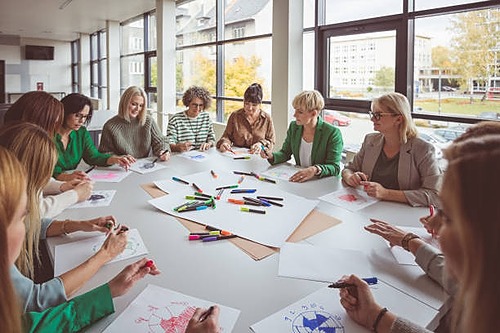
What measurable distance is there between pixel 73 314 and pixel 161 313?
20 centimetres

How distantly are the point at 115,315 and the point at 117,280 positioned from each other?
11cm

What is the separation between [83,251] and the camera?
51.4 inches

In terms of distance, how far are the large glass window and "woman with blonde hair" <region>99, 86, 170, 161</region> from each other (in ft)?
7.51

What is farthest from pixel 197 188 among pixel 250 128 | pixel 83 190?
pixel 250 128

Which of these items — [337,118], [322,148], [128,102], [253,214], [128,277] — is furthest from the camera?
[337,118]

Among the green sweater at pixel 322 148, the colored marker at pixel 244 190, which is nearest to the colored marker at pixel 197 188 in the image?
the colored marker at pixel 244 190

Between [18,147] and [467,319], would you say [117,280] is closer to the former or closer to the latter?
[18,147]

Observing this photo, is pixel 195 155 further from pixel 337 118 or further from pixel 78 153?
pixel 337 118

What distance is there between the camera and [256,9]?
5.05 m

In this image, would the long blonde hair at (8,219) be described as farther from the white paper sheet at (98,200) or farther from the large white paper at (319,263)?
the white paper sheet at (98,200)

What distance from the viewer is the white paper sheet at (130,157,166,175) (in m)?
2.44

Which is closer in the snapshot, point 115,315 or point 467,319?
point 467,319

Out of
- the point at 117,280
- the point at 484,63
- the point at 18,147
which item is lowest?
the point at 117,280

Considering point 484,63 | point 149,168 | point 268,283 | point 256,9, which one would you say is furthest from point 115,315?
point 256,9
